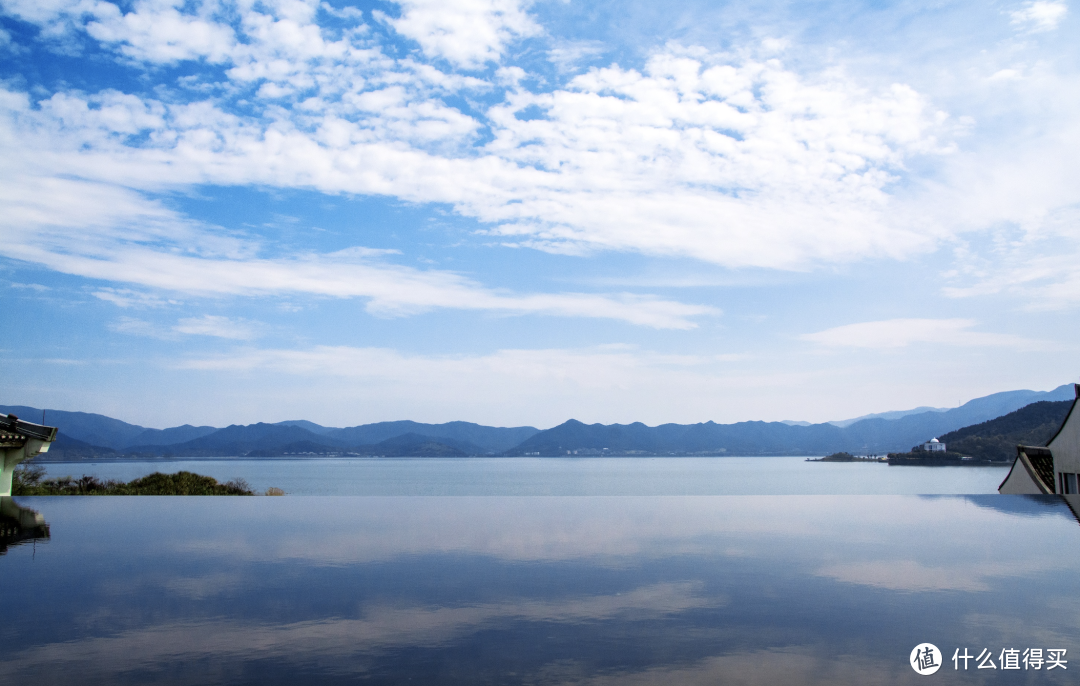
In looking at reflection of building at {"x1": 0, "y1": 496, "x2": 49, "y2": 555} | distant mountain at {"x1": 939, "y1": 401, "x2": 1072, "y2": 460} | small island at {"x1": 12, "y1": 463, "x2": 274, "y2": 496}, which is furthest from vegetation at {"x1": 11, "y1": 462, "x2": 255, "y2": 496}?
distant mountain at {"x1": 939, "y1": 401, "x2": 1072, "y2": 460}

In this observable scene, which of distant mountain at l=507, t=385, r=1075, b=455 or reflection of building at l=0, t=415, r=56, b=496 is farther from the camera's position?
distant mountain at l=507, t=385, r=1075, b=455

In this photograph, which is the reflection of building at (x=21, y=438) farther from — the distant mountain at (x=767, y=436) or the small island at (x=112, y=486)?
the distant mountain at (x=767, y=436)

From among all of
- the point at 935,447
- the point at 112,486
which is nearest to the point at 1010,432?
the point at 935,447

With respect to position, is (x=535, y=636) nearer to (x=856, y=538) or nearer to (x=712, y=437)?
(x=856, y=538)

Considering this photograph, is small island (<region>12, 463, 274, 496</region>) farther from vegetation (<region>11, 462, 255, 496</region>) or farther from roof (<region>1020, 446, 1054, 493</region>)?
roof (<region>1020, 446, 1054, 493</region>)

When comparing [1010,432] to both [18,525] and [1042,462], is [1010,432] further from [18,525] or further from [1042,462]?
[18,525]

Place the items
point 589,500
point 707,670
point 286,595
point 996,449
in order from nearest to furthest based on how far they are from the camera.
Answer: point 707,670
point 286,595
point 589,500
point 996,449

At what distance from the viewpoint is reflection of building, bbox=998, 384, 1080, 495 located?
14227 mm

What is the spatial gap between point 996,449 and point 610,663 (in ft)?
313

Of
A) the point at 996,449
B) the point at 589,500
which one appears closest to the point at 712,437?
the point at 996,449

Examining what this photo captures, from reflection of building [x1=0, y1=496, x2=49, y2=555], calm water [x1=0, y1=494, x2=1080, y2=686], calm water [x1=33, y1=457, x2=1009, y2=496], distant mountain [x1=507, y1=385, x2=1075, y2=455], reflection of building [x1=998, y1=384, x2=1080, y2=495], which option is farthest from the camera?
distant mountain [x1=507, y1=385, x2=1075, y2=455]

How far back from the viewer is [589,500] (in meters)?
9.71

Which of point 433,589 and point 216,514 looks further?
point 216,514

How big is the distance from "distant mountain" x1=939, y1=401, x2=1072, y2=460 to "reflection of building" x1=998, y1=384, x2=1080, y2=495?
5866cm
